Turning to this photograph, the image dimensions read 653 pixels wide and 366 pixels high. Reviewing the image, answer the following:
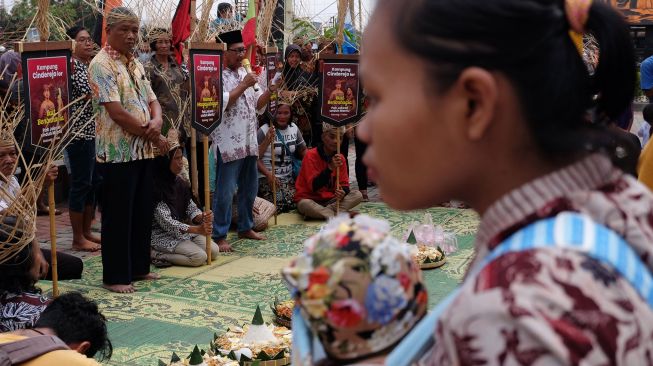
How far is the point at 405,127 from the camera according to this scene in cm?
80

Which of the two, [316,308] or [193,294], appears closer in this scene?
[316,308]

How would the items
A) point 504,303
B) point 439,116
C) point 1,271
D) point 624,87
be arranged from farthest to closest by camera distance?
point 1,271, point 624,87, point 439,116, point 504,303

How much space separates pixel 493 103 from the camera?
77 cm

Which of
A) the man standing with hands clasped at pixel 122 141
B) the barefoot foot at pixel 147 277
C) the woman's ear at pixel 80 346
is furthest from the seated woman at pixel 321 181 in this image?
the woman's ear at pixel 80 346

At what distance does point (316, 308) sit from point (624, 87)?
437 millimetres

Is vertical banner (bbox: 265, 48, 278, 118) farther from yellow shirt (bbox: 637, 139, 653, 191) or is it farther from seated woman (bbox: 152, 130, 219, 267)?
yellow shirt (bbox: 637, 139, 653, 191)

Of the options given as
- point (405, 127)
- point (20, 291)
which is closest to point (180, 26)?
point (20, 291)

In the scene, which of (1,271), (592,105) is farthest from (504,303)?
(1,271)

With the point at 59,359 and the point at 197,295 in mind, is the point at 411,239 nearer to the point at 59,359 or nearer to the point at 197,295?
the point at 197,295

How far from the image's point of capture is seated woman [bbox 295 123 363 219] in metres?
7.57

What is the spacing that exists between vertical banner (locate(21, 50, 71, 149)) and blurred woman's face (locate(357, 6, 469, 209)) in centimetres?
401

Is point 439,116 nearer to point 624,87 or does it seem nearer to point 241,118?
point 624,87

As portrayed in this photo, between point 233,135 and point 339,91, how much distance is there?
135cm

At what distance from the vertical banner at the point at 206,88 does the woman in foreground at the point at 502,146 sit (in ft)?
16.4
